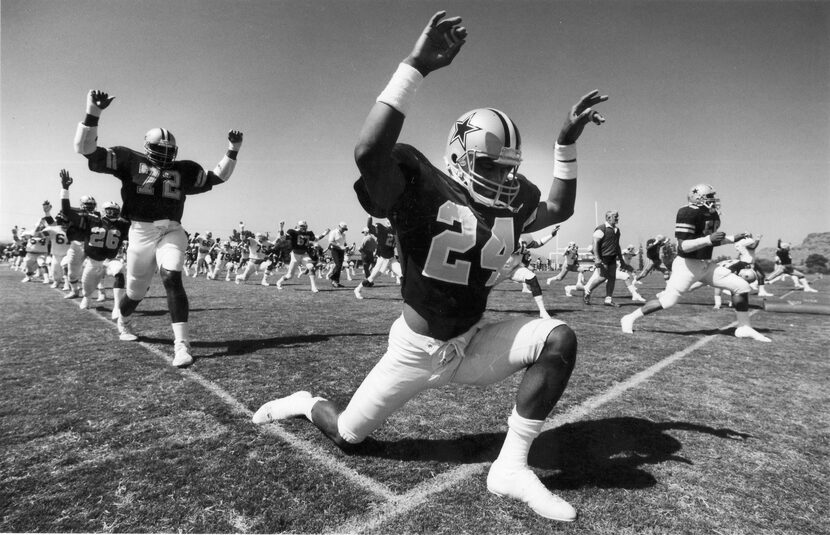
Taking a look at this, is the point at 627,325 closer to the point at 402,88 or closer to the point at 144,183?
the point at 402,88

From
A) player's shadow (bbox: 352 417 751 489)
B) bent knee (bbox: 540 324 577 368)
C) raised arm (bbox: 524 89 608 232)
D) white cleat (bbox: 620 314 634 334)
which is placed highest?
raised arm (bbox: 524 89 608 232)

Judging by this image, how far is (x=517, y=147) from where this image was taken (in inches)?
93.4

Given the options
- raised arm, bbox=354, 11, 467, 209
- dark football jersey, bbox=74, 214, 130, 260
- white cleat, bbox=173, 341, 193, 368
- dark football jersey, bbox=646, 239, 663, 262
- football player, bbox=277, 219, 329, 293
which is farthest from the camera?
dark football jersey, bbox=646, 239, 663, 262

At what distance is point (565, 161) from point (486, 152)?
2.33 feet

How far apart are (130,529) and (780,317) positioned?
11.5 meters

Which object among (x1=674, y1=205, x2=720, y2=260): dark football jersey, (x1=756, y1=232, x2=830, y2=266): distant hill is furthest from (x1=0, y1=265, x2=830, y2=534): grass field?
(x1=756, y1=232, x2=830, y2=266): distant hill

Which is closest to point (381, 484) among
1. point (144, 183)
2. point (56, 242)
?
point (144, 183)

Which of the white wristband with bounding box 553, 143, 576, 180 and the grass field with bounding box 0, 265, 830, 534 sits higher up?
the white wristband with bounding box 553, 143, 576, 180

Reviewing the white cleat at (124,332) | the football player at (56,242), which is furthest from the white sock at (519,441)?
the football player at (56,242)

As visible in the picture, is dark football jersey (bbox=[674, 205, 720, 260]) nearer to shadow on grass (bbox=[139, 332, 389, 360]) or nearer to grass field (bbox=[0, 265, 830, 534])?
grass field (bbox=[0, 265, 830, 534])

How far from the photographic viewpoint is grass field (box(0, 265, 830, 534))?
6.44 feet

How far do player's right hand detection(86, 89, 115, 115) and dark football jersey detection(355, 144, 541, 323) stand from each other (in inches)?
149

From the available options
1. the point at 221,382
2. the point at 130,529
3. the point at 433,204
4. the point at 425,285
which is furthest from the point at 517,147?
the point at 221,382

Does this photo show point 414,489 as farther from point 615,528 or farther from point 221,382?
point 221,382
